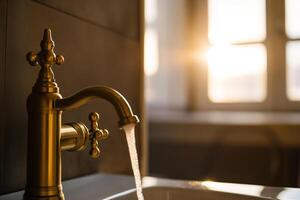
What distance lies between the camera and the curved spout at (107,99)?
0.43 metres

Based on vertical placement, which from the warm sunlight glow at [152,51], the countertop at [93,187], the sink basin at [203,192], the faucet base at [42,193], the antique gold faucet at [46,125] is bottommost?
the sink basin at [203,192]

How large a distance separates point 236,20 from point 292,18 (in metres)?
0.28

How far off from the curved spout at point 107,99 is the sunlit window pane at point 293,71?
163 cm

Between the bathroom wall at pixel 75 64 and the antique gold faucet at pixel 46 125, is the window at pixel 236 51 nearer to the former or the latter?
the bathroom wall at pixel 75 64

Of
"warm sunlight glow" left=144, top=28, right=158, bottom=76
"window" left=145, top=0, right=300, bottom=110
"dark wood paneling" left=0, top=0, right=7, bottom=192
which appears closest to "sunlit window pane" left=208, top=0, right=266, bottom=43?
"window" left=145, top=0, right=300, bottom=110

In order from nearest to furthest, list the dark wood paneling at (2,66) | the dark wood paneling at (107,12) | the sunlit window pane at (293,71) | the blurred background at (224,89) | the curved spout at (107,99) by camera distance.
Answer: the curved spout at (107,99) < the dark wood paneling at (2,66) < the dark wood paneling at (107,12) < the blurred background at (224,89) < the sunlit window pane at (293,71)

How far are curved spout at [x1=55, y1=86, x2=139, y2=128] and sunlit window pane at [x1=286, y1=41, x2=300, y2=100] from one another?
1632 mm

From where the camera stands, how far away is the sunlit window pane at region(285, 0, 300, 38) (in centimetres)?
191

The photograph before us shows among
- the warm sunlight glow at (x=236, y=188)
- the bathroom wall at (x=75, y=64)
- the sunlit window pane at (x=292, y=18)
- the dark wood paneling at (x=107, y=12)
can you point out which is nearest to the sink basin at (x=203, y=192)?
the warm sunlight glow at (x=236, y=188)

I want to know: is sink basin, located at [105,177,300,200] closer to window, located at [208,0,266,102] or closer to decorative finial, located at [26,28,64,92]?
decorative finial, located at [26,28,64,92]

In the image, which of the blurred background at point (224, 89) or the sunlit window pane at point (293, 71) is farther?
the sunlit window pane at point (293, 71)

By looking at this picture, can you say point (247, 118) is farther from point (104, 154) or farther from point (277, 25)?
point (104, 154)

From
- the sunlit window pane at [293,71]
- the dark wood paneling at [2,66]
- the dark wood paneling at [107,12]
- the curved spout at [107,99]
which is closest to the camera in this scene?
the curved spout at [107,99]

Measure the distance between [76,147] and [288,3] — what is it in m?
1.72
